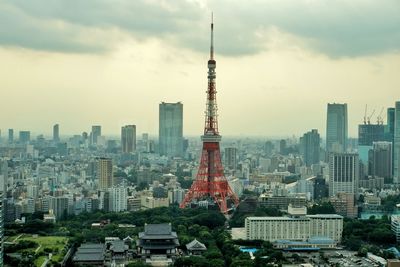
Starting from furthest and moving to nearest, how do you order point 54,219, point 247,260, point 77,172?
point 77,172
point 54,219
point 247,260

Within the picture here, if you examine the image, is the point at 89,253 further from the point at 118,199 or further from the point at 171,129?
the point at 171,129

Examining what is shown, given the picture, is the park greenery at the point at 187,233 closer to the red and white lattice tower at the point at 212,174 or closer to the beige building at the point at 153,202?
the red and white lattice tower at the point at 212,174

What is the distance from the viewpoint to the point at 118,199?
2312 cm

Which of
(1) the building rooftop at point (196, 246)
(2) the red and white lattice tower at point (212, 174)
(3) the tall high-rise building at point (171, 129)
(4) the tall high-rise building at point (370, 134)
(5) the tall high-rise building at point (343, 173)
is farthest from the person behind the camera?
(3) the tall high-rise building at point (171, 129)

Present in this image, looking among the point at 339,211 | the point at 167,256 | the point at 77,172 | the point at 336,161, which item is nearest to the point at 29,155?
the point at 77,172

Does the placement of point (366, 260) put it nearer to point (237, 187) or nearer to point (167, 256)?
point (167, 256)

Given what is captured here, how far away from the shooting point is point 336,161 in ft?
87.7

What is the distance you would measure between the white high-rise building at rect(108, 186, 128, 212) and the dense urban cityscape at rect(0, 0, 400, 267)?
32 mm

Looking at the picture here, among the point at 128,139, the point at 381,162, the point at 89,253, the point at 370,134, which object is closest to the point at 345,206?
the point at 89,253

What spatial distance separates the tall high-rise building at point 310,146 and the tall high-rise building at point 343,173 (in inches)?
548

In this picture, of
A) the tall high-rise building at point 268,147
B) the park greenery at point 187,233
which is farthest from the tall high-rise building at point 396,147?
the tall high-rise building at point 268,147

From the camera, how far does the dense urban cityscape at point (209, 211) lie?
1478cm

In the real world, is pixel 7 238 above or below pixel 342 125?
below

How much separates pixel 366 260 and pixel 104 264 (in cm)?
527
